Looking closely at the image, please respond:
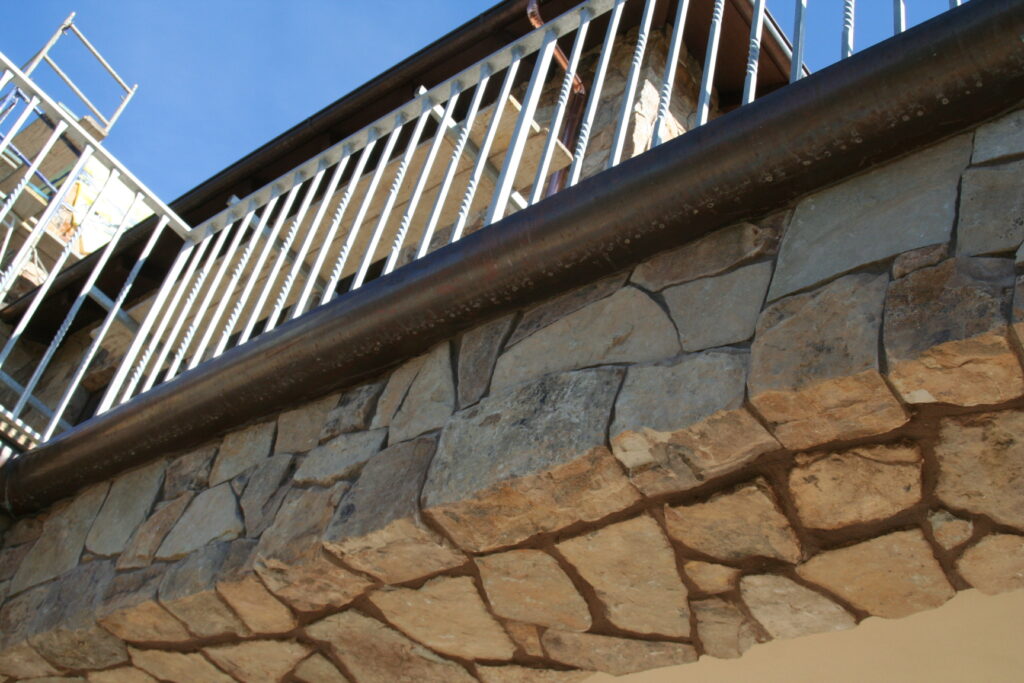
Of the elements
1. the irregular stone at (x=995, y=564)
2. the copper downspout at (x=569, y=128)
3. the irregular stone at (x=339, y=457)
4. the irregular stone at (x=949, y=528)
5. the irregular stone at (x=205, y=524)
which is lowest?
the irregular stone at (x=995, y=564)

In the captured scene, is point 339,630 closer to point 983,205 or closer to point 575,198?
point 575,198

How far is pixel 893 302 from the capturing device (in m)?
1.68

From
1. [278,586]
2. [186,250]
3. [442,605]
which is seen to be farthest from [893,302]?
[186,250]

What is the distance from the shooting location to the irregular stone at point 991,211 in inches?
64.4

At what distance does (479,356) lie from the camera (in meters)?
2.36

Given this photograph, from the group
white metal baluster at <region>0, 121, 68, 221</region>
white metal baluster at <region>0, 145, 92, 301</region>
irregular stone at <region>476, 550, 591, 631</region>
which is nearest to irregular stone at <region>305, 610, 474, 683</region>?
irregular stone at <region>476, 550, 591, 631</region>

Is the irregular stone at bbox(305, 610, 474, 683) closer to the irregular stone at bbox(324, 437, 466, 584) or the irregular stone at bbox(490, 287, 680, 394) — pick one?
the irregular stone at bbox(324, 437, 466, 584)

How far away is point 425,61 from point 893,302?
322cm

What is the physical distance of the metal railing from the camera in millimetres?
2662

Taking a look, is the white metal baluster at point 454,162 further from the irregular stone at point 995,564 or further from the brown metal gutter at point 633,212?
the irregular stone at point 995,564

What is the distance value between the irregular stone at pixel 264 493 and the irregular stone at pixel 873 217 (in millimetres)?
1340

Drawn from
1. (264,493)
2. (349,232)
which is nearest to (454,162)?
(349,232)

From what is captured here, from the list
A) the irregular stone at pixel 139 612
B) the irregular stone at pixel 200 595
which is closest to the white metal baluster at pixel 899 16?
the irregular stone at pixel 200 595

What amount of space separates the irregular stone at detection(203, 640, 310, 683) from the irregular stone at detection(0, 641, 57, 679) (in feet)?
1.92
